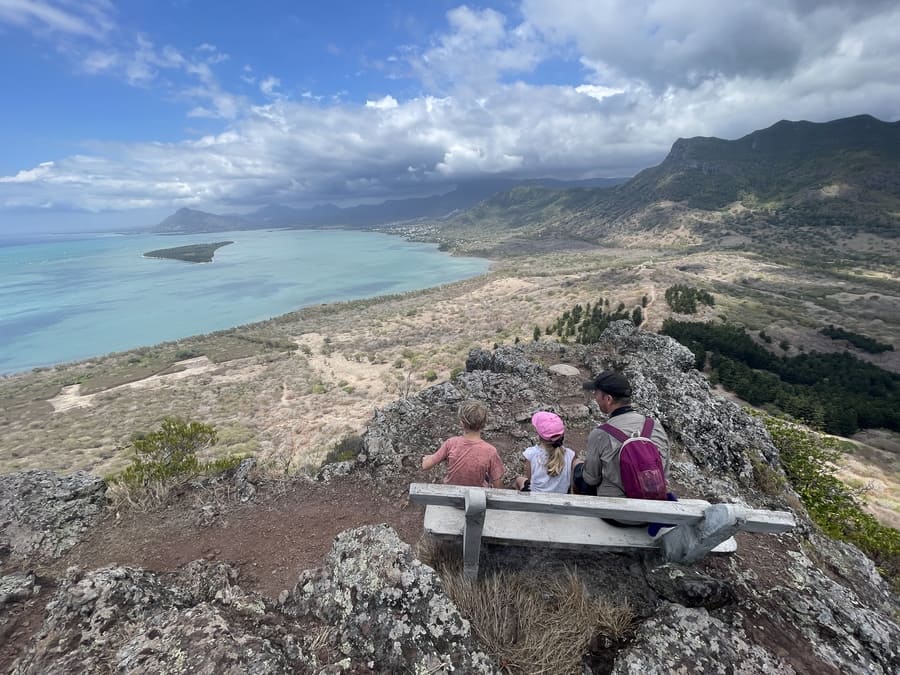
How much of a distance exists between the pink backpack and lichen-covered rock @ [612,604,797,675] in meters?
0.93

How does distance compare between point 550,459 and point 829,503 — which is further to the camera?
point 829,503

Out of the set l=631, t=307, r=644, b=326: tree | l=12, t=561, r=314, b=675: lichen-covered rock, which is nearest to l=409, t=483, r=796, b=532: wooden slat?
l=12, t=561, r=314, b=675: lichen-covered rock

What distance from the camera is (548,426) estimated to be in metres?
4.14

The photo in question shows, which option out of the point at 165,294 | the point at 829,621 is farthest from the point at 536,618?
the point at 165,294

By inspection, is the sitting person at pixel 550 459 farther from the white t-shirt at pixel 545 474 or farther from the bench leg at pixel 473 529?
the bench leg at pixel 473 529

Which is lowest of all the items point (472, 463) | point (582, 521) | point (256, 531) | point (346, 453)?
point (346, 453)

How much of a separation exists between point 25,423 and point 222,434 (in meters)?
24.0

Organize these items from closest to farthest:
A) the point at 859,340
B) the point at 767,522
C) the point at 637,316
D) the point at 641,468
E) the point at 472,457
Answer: the point at 767,522 < the point at 641,468 < the point at 472,457 < the point at 859,340 < the point at 637,316

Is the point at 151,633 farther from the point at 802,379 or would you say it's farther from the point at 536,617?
the point at 802,379

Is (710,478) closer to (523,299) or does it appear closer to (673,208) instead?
(523,299)

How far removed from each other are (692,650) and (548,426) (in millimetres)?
2025

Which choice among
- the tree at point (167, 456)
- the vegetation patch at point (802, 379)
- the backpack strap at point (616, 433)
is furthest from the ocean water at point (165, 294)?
the backpack strap at point (616, 433)

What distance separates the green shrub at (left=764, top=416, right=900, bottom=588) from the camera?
24.5ft

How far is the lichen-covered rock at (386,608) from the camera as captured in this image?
2.94m
